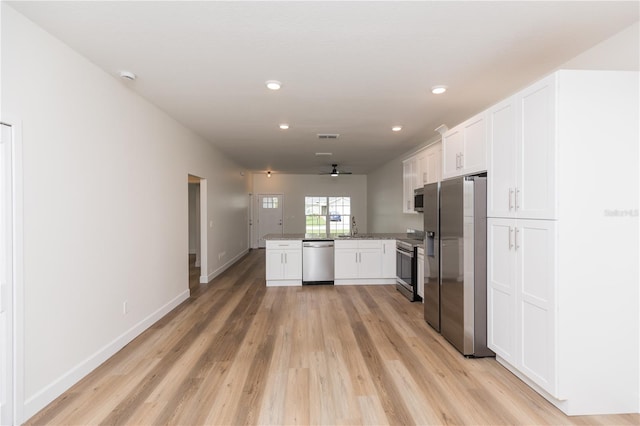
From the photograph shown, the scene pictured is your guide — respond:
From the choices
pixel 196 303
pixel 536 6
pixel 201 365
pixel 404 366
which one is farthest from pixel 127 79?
pixel 404 366

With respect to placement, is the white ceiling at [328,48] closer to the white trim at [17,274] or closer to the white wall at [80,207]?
the white wall at [80,207]

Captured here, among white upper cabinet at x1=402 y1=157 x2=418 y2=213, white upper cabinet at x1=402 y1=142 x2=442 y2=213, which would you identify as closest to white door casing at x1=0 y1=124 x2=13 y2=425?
white upper cabinet at x1=402 y1=142 x2=442 y2=213

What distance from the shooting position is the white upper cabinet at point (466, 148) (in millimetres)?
2840

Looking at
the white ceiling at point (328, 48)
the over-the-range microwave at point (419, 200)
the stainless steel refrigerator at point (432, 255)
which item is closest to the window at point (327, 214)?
the over-the-range microwave at point (419, 200)

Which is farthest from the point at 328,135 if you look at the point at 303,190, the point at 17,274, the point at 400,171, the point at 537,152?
the point at 303,190

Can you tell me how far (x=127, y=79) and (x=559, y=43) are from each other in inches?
144

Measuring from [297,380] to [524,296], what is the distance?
6.11ft

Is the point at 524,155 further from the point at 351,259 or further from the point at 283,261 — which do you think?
the point at 283,261

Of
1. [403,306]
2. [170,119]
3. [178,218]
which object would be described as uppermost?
[170,119]

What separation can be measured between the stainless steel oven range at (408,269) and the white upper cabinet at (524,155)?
2.04 meters

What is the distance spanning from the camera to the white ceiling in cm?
192

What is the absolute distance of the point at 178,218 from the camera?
4406 millimetres

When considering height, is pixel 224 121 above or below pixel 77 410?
above

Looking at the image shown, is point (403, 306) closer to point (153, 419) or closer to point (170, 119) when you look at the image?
point (153, 419)
